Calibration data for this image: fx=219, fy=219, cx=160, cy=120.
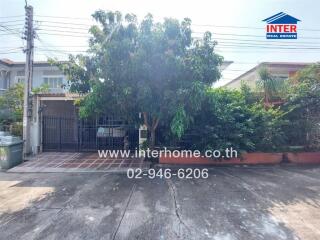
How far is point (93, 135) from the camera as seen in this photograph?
1120cm

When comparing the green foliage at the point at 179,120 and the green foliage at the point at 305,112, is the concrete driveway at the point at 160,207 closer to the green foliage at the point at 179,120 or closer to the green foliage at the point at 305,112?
the green foliage at the point at 179,120

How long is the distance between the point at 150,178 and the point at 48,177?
327 cm

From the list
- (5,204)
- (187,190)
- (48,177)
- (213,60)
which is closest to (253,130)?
(213,60)

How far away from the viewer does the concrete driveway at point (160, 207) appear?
3.69 m

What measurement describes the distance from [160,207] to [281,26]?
953 cm

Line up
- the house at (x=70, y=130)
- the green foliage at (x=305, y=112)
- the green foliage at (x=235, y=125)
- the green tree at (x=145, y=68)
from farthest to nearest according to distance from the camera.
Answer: the house at (x=70, y=130), the green foliage at (x=305, y=112), the green foliage at (x=235, y=125), the green tree at (x=145, y=68)

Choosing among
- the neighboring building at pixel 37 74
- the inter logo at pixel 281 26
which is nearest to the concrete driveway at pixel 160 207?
the inter logo at pixel 281 26

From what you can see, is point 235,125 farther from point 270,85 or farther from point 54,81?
point 54,81

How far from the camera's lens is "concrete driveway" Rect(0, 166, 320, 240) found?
369 cm

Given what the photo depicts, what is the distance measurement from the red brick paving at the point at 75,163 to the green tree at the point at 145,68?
2.07 metres

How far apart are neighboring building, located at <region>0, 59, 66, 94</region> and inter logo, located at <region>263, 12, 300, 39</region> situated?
1371 cm

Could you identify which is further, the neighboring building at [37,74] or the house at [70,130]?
the neighboring building at [37,74]

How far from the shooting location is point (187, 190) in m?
5.68

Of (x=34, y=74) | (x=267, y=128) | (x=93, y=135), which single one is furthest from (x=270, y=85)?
(x=34, y=74)
